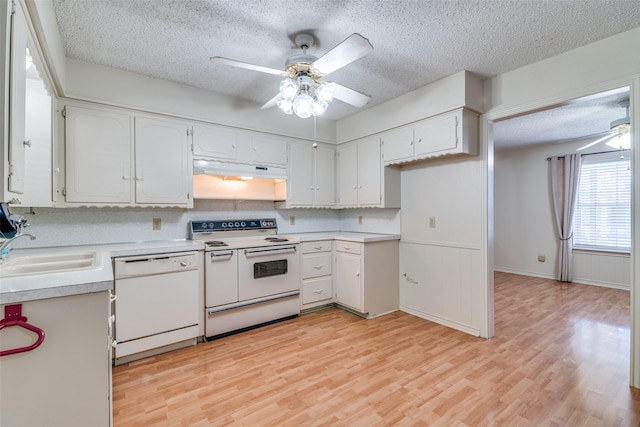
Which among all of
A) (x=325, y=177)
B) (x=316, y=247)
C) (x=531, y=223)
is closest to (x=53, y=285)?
(x=316, y=247)

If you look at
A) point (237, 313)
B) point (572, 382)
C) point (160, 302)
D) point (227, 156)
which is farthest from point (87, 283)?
point (572, 382)

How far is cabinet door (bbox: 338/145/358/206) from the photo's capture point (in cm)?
399

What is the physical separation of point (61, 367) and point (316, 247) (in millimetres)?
2594

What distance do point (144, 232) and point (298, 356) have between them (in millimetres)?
1983

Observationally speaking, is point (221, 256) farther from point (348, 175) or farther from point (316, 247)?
point (348, 175)

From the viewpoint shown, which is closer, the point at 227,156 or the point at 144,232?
the point at 144,232

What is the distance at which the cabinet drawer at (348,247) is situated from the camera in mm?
3406

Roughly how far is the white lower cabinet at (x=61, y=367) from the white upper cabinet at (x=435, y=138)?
2933mm

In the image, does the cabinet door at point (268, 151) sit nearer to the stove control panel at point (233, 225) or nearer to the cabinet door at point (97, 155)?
the stove control panel at point (233, 225)

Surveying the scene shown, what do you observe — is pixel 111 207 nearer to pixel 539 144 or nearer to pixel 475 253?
pixel 475 253

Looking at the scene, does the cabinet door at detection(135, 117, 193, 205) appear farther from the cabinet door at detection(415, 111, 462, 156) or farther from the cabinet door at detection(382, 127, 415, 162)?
the cabinet door at detection(415, 111, 462, 156)

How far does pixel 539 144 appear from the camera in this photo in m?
5.29

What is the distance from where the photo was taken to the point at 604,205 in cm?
480

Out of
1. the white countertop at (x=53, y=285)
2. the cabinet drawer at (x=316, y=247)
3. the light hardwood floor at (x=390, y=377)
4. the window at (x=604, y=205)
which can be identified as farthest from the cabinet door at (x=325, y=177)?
the window at (x=604, y=205)
